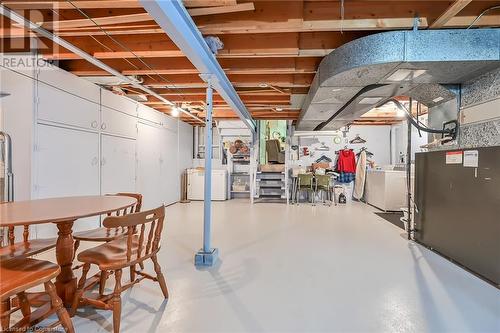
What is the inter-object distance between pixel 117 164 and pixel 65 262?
2798 millimetres

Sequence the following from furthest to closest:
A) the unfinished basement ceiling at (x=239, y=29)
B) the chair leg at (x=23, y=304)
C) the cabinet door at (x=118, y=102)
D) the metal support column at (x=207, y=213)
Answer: the cabinet door at (x=118, y=102)
the metal support column at (x=207, y=213)
the unfinished basement ceiling at (x=239, y=29)
the chair leg at (x=23, y=304)

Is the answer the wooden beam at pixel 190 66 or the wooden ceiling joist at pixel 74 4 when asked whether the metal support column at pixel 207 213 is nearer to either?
the wooden beam at pixel 190 66

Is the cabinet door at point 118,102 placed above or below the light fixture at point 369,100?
above

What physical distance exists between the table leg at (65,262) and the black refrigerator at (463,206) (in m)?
3.62

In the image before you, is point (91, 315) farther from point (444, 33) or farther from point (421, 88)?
point (421, 88)

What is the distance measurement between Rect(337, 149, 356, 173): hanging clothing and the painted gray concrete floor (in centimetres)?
399

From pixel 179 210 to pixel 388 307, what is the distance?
4796 millimetres

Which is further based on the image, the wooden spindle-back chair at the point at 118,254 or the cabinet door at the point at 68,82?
the cabinet door at the point at 68,82

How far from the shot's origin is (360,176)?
24.3ft

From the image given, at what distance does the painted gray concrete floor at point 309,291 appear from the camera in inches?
70.0

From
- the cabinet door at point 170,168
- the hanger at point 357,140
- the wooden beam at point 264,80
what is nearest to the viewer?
the wooden beam at point 264,80

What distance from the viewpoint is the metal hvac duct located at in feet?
7.05

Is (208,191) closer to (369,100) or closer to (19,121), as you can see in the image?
(19,121)

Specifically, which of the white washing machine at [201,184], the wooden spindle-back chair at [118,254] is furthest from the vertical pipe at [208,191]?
the white washing machine at [201,184]
